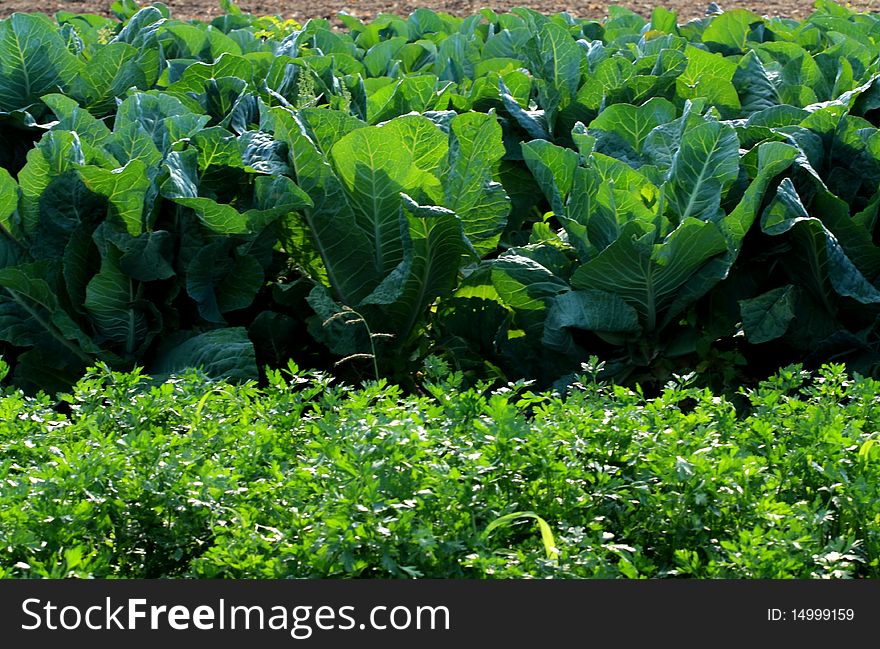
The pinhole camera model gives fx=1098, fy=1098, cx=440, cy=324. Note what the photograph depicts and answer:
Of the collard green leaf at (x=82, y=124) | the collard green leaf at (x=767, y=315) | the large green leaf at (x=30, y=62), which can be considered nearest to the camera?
the collard green leaf at (x=767, y=315)

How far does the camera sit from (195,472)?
2.54m

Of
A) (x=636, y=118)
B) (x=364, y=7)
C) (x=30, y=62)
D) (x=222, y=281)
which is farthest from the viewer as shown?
(x=364, y=7)

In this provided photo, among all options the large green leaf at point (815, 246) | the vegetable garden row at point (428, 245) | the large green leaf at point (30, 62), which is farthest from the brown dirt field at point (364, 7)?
the large green leaf at point (815, 246)

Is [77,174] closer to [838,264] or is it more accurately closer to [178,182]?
[178,182]

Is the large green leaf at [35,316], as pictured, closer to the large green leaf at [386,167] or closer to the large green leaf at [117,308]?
the large green leaf at [117,308]

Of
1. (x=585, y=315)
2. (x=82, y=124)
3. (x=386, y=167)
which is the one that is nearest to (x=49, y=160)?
(x=82, y=124)

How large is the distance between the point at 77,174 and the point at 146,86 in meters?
1.55

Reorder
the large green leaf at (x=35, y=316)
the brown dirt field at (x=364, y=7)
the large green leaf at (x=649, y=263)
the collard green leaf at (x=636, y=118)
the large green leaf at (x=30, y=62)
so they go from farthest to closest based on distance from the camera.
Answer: the brown dirt field at (x=364, y=7) → the large green leaf at (x=30, y=62) → the collard green leaf at (x=636, y=118) → the large green leaf at (x=35, y=316) → the large green leaf at (x=649, y=263)

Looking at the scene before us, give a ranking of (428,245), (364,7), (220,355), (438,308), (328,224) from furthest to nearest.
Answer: (364,7) < (438,308) < (328,224) < (428,245) < (220,355)

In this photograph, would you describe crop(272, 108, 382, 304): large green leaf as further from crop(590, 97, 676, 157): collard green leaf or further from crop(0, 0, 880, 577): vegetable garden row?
crop(590, 97, 676, 157): collard green leaf

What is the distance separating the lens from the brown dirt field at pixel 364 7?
457 inches

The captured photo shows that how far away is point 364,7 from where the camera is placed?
12039 millimetres

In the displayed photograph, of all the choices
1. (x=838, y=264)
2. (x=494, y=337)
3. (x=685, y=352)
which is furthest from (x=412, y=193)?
(x=838, y=264)

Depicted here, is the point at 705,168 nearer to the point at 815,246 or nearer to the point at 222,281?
the point at 815,246
